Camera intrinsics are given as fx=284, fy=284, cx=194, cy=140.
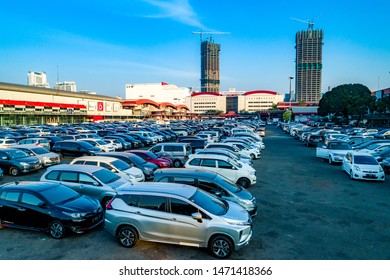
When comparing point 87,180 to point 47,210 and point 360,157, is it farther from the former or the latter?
point 360,157

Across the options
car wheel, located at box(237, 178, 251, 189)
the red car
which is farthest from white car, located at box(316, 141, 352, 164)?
the red car

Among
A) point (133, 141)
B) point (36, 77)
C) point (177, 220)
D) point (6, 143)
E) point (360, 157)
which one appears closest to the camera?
point (177, 220)

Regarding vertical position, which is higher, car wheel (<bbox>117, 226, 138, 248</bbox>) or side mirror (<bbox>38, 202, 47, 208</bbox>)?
side mirror (<bbox>38, 202, 47, 208</bbox>)

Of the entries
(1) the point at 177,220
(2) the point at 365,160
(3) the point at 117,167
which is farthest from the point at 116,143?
(1) the point at 177,220

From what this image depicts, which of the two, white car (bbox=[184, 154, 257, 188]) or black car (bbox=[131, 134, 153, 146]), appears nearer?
white car (bbox=[184, 154, 257, 188])

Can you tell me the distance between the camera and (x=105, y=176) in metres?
10.8

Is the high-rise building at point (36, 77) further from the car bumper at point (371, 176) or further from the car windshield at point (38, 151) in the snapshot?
the car bumper at point (371, 176)

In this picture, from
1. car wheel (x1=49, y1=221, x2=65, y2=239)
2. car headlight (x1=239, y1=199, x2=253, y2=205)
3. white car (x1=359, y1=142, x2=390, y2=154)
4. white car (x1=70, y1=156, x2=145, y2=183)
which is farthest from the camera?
white car (x1=359, y1=142, x2=390, y2=154)

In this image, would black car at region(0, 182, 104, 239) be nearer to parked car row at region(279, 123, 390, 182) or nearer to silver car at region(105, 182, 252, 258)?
silver car at region(105, 182, 252, 258)

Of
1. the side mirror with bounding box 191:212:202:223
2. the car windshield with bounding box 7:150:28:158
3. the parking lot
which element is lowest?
the parking lot

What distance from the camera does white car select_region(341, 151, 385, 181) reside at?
48.1 feet

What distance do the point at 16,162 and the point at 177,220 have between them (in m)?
12.8

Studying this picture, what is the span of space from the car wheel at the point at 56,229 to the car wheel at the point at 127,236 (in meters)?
1.67

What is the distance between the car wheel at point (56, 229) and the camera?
7.69m
